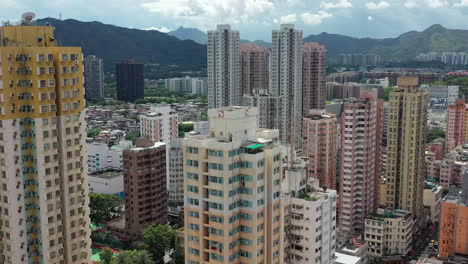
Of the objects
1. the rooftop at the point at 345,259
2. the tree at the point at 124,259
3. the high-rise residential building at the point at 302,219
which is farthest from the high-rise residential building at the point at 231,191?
the tree at the point at 124,259

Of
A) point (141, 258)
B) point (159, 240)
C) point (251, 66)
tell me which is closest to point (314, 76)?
point (251, 66)

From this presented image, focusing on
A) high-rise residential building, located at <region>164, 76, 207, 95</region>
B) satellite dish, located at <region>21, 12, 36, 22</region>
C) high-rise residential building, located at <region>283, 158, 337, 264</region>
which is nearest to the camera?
satellite dish, located at <region>21, 12, 36, 22</region>

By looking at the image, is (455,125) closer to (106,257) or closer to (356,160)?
(356,160)

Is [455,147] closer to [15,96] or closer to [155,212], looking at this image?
[155,212]

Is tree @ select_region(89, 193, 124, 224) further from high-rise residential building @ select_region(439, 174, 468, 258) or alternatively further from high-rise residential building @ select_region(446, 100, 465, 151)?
high-rise residential building @ select_region(446, 100, 465, 151)

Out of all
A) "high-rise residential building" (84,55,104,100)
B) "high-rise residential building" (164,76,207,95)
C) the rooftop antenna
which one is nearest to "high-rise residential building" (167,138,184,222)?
the rooftop antenna

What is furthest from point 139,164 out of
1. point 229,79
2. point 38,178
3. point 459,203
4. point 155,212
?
point 229,79
